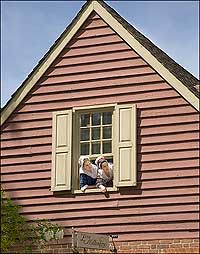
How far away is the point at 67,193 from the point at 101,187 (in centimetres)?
68

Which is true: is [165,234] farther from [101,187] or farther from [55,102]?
[55,102]

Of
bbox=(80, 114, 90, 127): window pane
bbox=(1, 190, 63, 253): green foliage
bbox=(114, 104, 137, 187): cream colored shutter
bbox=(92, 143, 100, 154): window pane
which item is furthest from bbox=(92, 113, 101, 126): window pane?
bbox=(1, 190, 63, 253): green foliage

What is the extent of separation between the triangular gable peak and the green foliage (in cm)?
192

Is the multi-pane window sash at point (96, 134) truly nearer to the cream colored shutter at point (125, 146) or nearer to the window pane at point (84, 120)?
the window pane at point (84, 120)

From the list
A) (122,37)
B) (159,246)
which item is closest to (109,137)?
(122,37)

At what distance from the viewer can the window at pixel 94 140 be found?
49.0 ft

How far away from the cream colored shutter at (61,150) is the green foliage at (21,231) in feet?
2.50

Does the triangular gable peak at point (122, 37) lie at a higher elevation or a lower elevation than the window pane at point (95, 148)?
higher

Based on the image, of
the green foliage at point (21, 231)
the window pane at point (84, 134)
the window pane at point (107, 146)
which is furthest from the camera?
the window pane at point (84, 134)

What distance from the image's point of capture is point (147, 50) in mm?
15281

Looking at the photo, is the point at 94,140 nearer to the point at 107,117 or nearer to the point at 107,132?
the point at 107,132

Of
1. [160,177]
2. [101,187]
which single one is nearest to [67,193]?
[101,187]

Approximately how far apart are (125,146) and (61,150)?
130cm

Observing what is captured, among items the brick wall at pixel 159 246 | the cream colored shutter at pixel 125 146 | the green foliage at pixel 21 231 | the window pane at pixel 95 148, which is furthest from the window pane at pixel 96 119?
the brick wall at pixel 159 246
